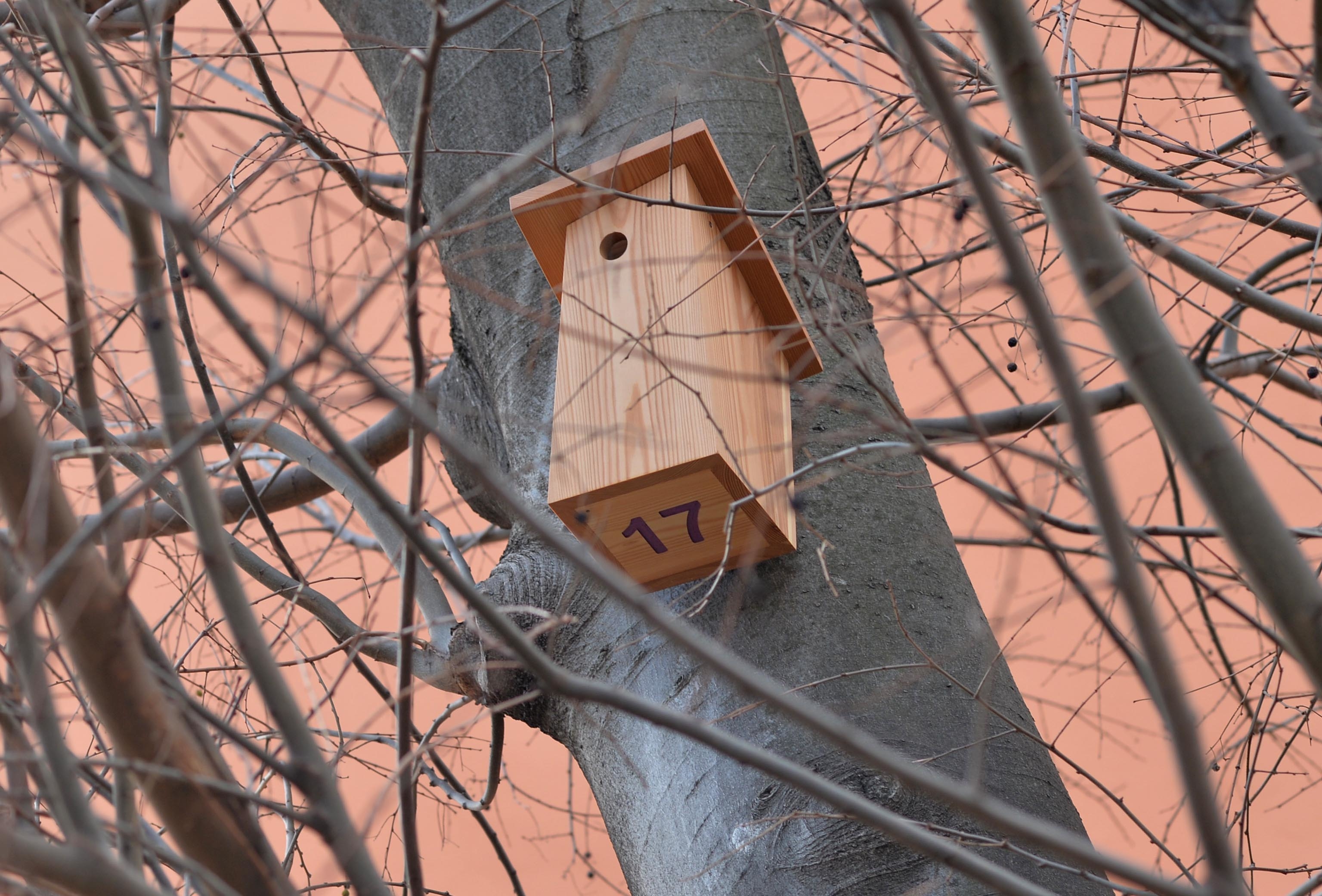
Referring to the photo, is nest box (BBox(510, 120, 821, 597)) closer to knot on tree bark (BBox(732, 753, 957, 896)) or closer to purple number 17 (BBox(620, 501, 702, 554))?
purple number 17 (BBox(620, 501, 702, 554))

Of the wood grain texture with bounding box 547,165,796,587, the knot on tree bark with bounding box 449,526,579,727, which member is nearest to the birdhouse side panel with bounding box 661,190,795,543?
the wood grain texture with bounding box 547,165,796,587

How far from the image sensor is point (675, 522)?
1104 mm

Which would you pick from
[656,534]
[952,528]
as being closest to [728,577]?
[656,534]

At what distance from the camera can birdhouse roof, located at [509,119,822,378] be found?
1153 mm

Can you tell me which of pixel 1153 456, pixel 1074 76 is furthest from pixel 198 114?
pixel 1153 456

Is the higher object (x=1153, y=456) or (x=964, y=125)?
(x=1153, y=456)

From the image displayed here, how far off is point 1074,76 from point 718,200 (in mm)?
361

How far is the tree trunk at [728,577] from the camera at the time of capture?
3.28 ft

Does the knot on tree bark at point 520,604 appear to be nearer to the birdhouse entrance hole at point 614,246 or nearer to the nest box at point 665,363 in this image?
the nest box at point 665,363

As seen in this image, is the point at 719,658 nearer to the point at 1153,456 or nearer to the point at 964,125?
the point at 964,125

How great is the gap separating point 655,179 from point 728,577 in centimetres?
41

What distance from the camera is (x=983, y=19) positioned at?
1.71 ft

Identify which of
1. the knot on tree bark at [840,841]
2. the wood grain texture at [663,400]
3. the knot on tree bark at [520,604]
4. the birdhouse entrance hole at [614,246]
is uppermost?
the birdhouse entrance hole at [614,246]

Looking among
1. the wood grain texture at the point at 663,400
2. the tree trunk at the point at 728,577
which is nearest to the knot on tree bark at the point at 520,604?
the tree trunk at the point at 728,577
